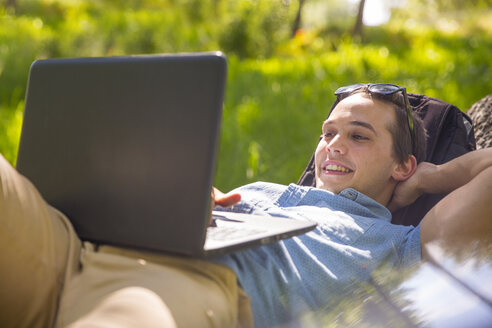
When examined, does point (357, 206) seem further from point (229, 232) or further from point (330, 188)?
point (229, 232)

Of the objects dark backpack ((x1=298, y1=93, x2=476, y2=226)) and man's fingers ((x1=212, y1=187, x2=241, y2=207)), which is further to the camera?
dark backpack ((x1=298, y1=93, x2=476, y2=226))

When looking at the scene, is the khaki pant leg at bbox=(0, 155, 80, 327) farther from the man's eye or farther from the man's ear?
the man's ear

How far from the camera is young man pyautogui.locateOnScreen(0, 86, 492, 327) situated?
112 centimetres

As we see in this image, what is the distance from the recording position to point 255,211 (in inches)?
71.0

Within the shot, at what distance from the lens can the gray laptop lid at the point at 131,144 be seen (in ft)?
3.85

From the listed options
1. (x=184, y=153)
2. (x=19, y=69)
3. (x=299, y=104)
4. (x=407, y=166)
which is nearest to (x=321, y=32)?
(x=19, y=69)

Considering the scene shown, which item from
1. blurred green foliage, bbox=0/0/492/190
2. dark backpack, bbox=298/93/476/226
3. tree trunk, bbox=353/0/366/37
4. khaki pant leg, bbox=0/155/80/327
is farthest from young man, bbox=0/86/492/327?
tree trunk, bbox=353/0/366/37

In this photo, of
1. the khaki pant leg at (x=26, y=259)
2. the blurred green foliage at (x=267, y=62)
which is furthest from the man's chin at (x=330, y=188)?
the khaki pant leg at (x=26, y=259)

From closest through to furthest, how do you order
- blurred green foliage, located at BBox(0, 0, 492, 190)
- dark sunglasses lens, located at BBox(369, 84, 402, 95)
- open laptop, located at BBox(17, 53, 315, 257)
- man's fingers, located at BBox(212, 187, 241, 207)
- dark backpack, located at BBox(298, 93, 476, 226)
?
open laptop, located at BBox(17, 53, 315, 257)
man's fingers, located at BBox(212, 187, 241, 207)
dark sunglasses lens, located at BBox(369, 84, 402, 95)
dark backpack, located at BBox(298, 93, 476, 226)
blurred green foliage, located at BBox(0, 0, 492, 190)

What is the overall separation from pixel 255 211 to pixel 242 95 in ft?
14.5

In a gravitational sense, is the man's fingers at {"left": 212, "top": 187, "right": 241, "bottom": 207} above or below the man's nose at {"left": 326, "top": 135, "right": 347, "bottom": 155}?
below

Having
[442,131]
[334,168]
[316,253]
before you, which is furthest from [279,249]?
[442,131]

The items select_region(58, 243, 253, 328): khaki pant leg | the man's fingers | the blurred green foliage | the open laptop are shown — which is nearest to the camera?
select_region(58, 243, 253, 328): khaki pant leg

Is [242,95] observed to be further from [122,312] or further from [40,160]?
[122,312]
